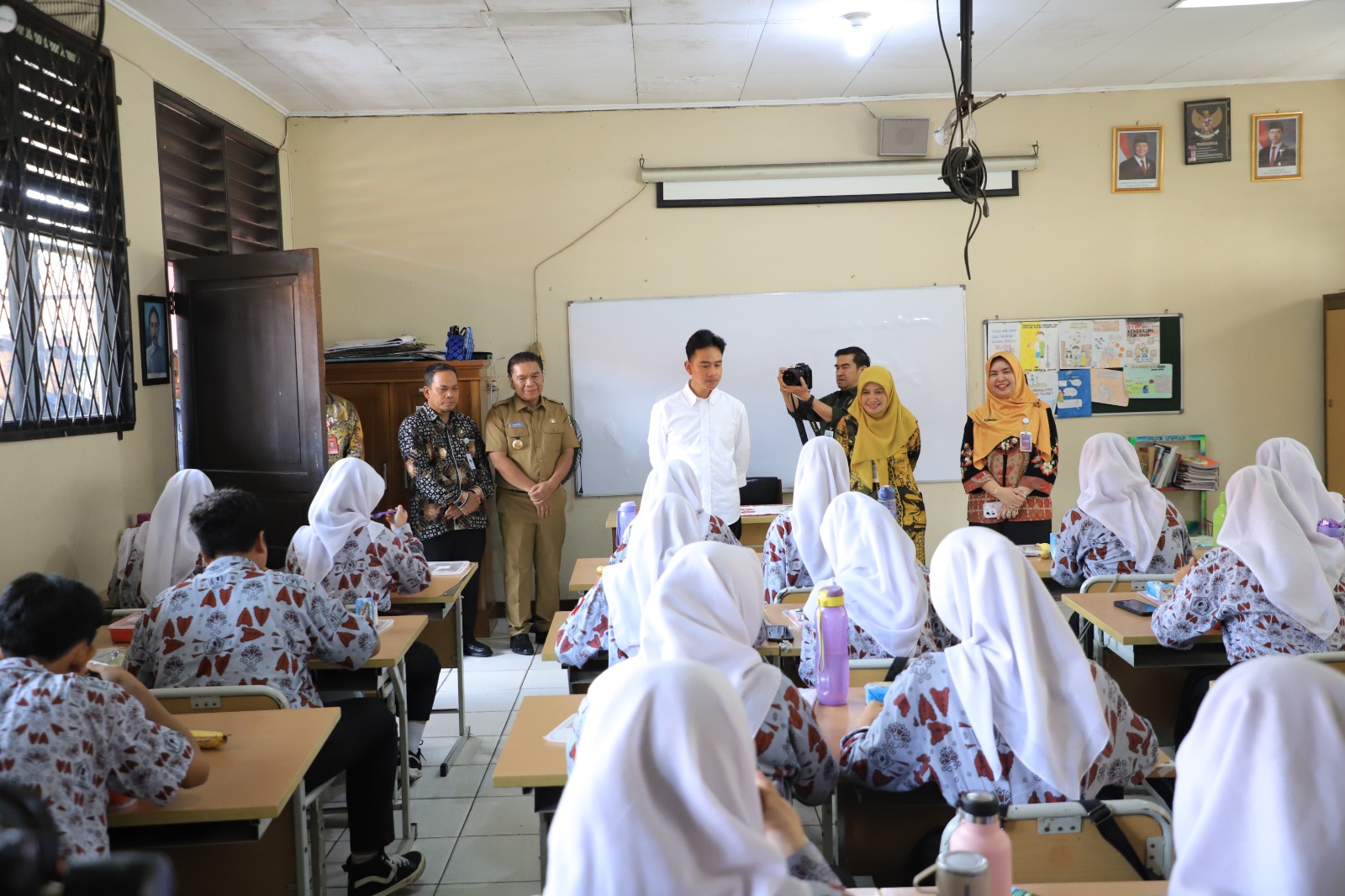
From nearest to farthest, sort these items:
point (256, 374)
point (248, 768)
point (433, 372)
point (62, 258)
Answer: point (248, 768), point (62, 258), point (256, 374), point (433, 372)

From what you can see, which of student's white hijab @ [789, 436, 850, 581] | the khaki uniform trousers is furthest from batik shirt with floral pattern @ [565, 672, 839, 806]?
the khaki uniform trousers

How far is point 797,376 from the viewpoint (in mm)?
5859

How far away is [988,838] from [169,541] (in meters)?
3.17

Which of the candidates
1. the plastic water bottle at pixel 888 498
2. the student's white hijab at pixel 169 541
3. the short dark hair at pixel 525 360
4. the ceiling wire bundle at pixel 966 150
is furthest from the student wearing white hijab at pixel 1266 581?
the short dark hair at pixel 525 360

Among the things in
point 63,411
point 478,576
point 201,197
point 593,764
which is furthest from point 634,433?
point 593,764

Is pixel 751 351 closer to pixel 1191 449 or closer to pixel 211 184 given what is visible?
pixel 1191 449

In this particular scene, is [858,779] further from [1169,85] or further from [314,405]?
[1169,85]

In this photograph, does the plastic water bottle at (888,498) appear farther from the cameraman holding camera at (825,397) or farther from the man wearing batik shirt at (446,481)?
the man wearing batik shirt at (446,481)

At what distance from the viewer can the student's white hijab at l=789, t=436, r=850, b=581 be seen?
370 cm

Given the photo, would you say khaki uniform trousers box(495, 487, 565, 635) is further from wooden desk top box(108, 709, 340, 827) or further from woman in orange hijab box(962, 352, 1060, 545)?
wooden desk top box(108, 709, 340, 827)

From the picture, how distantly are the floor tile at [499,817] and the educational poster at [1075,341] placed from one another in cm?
435

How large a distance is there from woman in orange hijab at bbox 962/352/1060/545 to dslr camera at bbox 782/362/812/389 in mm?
1172

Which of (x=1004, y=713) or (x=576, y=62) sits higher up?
(x=576, y=62)

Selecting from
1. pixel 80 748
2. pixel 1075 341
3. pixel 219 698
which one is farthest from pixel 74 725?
pixel 1075 341
